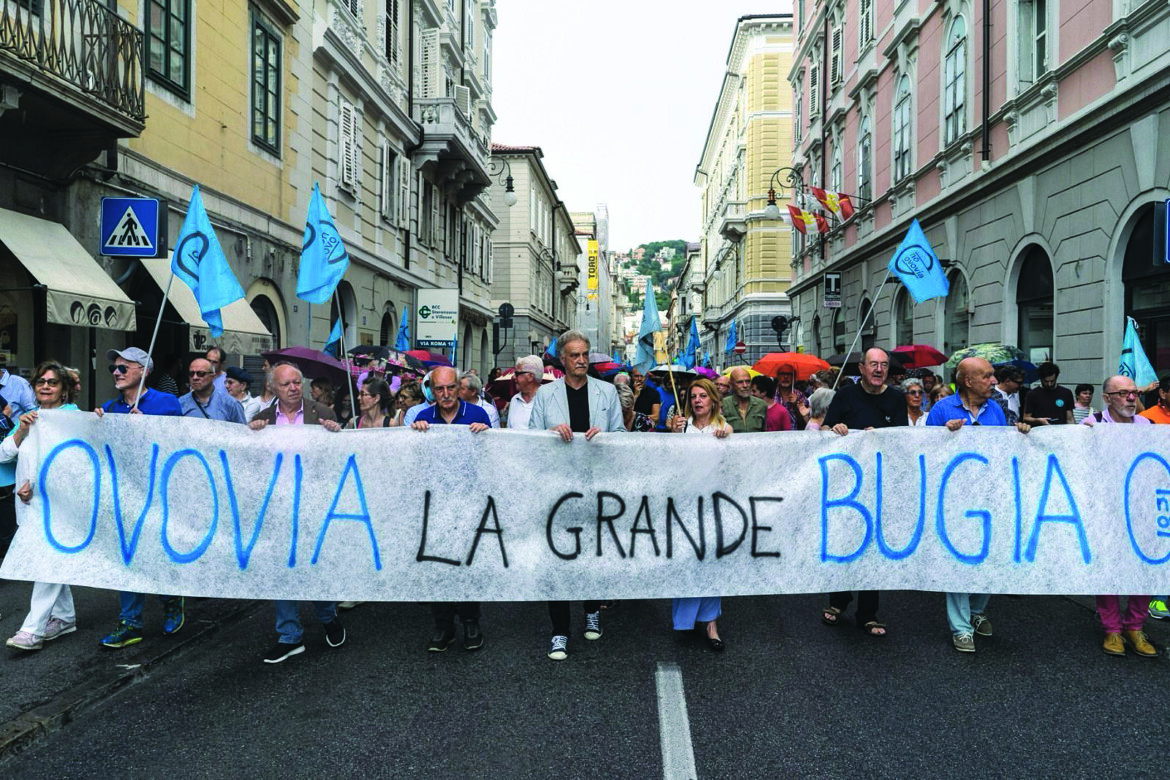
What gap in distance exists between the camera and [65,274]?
9.61 meters

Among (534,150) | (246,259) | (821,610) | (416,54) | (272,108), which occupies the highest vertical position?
(534,150)

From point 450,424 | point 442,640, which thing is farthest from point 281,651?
point 450,424

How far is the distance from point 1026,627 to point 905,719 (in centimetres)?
226

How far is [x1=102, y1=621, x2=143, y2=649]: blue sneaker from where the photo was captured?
17.3 feet

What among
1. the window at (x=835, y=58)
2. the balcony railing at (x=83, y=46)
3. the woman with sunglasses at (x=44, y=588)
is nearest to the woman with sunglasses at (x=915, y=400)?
the woman with sunglasses at (x=44, y=588)

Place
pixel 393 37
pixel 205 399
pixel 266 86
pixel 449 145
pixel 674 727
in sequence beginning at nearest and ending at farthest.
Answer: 1. pixel 674 727
2. pixel 205 399
3. pixel 266 86
4. pixel 393 37
5. pixel 449 145

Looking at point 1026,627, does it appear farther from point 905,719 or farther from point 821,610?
point 905,719

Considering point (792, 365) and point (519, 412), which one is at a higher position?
point (792, 365)

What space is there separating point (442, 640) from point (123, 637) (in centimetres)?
183

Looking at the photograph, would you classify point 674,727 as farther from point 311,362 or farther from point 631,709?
point 311,362

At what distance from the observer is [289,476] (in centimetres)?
525

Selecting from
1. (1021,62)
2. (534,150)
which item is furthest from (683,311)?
(1021,62)

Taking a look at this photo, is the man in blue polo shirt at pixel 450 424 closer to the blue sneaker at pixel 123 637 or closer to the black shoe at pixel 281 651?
the black shoe at pixel 281 651

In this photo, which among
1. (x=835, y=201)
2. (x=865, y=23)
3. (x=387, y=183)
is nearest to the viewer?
(x=387, y=183)
